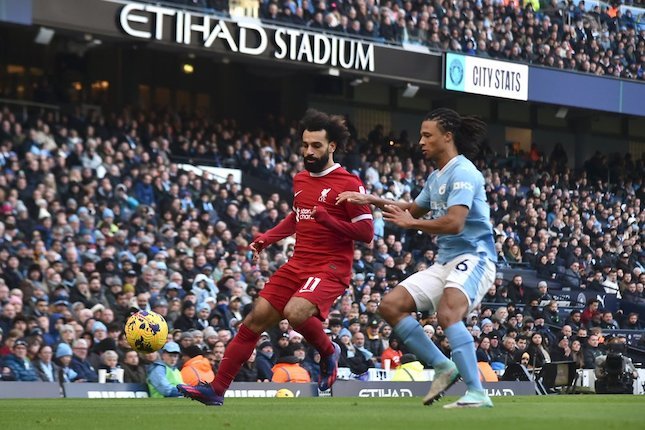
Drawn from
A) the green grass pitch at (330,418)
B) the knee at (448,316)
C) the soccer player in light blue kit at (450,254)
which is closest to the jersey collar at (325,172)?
the soccer player in light blue kit at (450,254)

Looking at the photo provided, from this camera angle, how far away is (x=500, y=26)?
36031mm

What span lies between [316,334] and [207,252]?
1214 cm

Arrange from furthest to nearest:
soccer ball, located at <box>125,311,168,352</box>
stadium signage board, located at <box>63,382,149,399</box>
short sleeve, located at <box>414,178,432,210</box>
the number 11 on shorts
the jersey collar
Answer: stadium signage board, located at <box>63,382,149,399</box>
soccer ball, located at <box>125,311,168,352</box>
the jersey collar
the number 11 on shorts
short sleeve, located at <box>414,178,432,210</box>

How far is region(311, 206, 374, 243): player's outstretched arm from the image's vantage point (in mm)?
10469

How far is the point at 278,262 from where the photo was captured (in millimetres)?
24078

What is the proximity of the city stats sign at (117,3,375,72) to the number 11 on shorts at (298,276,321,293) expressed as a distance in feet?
60.9

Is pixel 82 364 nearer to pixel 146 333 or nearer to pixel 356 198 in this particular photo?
pixel 146 333

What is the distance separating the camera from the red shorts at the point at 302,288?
10711 millimetres

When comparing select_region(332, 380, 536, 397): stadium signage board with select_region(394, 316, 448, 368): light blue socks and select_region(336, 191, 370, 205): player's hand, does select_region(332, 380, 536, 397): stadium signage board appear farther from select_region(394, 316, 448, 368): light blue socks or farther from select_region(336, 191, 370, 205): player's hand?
select_region(336, 191, 370, 205): player's hand

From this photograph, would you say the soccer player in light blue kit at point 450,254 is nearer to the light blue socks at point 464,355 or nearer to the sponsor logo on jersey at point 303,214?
the light blue socks at point 464,355

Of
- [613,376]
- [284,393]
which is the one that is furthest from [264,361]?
[613,376]

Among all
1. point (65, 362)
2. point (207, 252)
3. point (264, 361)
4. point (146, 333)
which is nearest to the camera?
point (146, 333)

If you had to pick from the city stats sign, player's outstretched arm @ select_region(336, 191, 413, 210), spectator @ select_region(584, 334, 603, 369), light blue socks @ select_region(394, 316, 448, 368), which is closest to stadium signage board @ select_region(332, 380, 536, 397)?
spectator @ select_region(584, 334, 603, 369)

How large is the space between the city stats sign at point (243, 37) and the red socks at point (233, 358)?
18.6m
